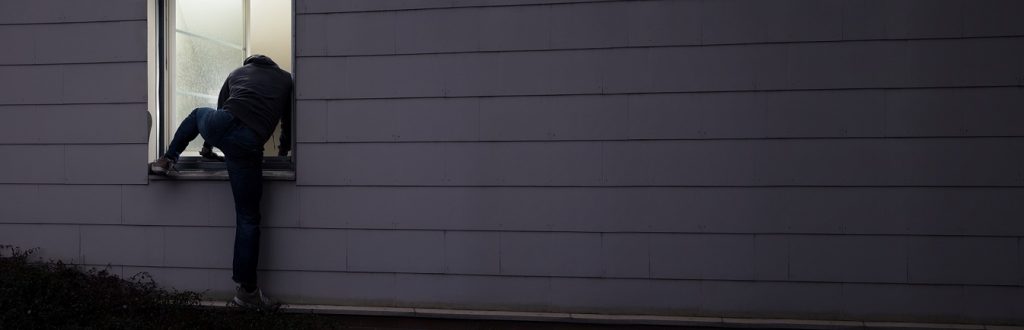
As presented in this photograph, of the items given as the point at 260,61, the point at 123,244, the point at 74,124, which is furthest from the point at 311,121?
the point at 74,124

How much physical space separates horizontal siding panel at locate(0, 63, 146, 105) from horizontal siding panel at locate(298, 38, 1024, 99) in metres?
1.22

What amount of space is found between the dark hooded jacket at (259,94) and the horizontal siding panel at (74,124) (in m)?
0.67

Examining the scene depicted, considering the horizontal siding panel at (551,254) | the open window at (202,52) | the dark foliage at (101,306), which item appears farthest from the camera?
the open window at (202,52)

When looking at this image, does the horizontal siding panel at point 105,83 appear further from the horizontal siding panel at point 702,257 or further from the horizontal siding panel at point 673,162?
the horizontal siding panel at point 702,257

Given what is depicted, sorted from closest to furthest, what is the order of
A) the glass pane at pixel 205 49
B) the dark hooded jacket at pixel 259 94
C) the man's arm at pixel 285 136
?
the dark hooded jacket at pixel 259 94 → the man's arm at pixel 285 136 → the glass pane at pixel 205 49

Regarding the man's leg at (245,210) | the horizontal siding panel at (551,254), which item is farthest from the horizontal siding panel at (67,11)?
the horizontal siding panel at (551,254)

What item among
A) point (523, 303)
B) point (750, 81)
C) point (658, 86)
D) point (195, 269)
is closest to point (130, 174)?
point (195, 269)

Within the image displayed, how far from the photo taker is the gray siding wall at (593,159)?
4.49 meters

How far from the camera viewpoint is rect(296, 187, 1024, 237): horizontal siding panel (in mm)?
4492

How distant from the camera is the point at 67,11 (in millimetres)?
5438

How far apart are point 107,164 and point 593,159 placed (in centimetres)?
333

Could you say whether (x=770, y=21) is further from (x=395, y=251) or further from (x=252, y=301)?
(x=252, y=301)

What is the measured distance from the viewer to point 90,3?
5.41 m

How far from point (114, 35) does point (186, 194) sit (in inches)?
47.1
